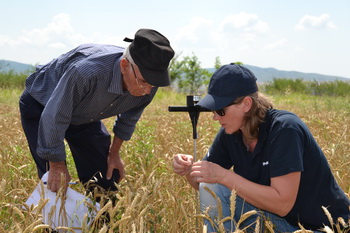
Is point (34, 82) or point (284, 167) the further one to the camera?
point (34, 82)

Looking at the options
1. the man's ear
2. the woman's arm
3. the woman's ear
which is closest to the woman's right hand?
the woman's arm

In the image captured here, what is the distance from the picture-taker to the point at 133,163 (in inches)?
157

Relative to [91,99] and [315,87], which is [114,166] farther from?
[315,87]

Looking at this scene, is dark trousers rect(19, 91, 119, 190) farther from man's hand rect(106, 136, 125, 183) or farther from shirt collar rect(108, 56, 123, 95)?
shirt collar rect(108, 56, 123, 95)

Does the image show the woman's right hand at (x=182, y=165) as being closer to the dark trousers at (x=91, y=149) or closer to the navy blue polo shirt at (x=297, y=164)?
the navy blue polo shirt at (x=297, y=164)

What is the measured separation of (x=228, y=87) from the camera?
8.39 feet

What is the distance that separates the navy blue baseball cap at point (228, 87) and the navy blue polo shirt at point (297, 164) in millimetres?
220

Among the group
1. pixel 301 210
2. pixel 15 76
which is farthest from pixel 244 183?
pixel 15 76

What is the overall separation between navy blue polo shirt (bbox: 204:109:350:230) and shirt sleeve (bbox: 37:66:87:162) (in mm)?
1066

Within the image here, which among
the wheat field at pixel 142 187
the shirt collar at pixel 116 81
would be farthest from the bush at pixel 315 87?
the shirt collar at pixel 116 81

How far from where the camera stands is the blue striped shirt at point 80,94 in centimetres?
285

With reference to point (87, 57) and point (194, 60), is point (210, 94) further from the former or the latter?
point (194, 60)

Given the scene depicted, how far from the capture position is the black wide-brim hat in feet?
9.22

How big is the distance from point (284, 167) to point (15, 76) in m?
23.3
